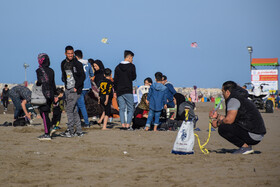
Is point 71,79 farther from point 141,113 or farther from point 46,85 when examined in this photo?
point 141,113

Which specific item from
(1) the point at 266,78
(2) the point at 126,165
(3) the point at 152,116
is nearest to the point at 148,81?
(3) the point at 152,116

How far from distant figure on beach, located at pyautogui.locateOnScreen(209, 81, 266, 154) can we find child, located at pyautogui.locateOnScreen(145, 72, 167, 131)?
176 inches

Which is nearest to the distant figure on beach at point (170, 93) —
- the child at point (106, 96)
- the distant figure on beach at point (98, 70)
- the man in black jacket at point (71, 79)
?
the child at point (106, 96)

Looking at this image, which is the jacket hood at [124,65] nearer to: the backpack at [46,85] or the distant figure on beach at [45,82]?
the distant figure on beach at [45,82]

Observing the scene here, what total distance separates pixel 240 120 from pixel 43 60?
4383 mm

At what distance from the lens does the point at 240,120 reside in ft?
23.3

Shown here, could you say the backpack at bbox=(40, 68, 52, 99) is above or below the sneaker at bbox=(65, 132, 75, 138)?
above

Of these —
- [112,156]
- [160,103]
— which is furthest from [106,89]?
[112,156]

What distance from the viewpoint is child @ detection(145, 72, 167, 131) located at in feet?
38.3

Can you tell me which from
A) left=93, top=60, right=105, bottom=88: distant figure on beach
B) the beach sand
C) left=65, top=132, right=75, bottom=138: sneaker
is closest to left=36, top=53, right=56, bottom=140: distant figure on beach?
the beach sand

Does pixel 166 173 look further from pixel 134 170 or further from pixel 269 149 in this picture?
pixel 269 149

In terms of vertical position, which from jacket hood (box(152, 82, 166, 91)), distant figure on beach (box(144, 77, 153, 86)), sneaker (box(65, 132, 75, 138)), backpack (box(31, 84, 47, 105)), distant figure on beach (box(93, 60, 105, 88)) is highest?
distant figure on beach (box(93, 60, 105, 88))

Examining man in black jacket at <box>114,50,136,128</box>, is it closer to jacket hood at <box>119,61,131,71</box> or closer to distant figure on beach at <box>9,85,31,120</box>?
jacket hood at <box>119,61,131,71</box>

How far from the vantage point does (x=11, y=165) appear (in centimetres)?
595
